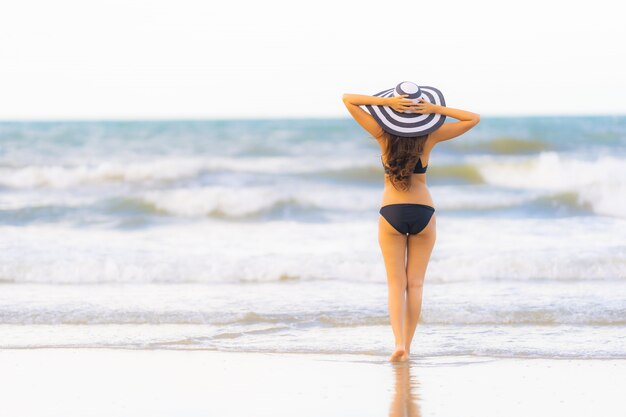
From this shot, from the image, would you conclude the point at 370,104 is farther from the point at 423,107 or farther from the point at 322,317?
the point at 322,317

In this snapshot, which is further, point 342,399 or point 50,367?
point 50,367

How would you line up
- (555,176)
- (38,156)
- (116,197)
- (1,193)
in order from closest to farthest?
(116,197) → (1,193) → (555,176) → (38,156)

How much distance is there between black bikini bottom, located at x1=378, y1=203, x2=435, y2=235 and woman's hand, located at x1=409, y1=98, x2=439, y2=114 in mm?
537

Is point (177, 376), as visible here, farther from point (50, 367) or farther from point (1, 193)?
point (1, 193)

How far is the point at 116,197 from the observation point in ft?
48.8

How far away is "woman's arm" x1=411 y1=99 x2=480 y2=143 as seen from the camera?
4.86 meters

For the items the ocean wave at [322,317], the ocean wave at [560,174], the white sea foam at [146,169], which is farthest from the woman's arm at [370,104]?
the white sea foam at [146,169]

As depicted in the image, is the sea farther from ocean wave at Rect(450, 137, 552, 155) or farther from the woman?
the woman

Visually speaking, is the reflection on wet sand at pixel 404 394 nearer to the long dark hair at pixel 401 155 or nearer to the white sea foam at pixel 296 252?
the long dark hair at pixel 401 155

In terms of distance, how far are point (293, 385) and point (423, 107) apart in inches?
64.0

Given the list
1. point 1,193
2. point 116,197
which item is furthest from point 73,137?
point 116,197

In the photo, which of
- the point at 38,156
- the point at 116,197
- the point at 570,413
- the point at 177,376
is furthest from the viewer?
the point at 38,156

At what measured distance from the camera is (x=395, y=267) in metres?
5.25

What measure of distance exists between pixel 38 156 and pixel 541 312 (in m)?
17.4
